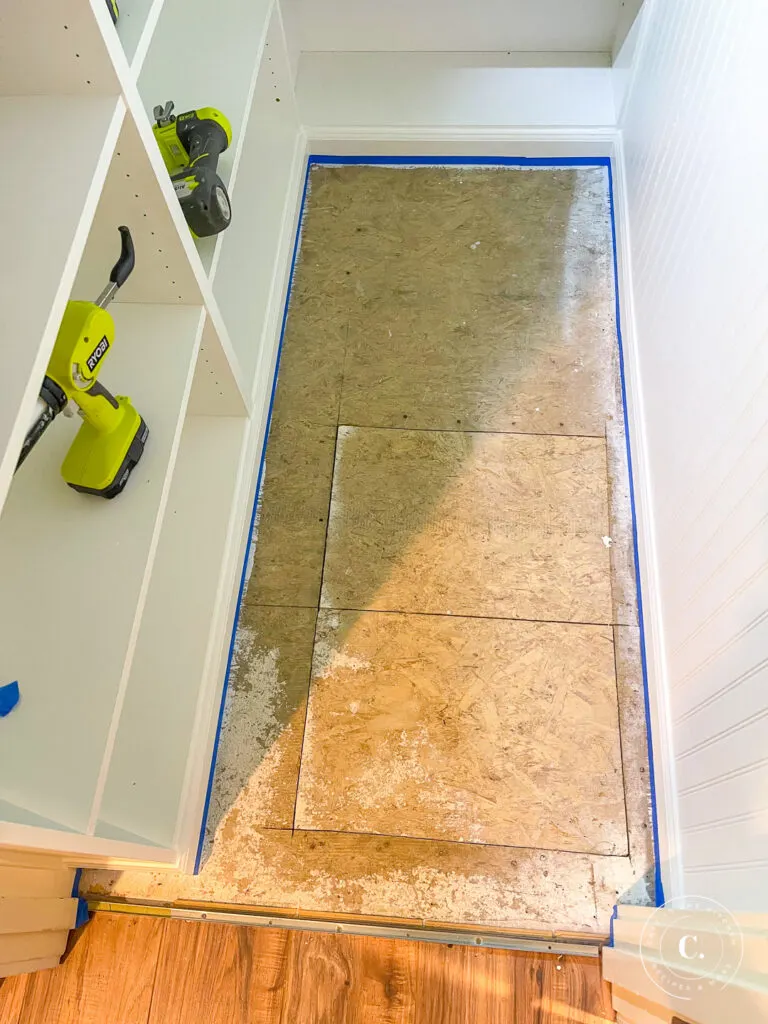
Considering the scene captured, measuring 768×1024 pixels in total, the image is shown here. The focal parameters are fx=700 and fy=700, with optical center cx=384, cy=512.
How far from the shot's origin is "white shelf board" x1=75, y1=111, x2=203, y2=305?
102 cm

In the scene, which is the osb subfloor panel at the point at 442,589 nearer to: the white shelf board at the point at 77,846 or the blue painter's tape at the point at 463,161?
the blue painter's tape at the point at 463,161

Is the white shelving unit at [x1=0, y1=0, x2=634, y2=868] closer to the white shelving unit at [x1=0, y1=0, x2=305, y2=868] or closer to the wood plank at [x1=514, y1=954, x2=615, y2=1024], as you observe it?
the white shelving unit at [x1=0, y1=0, x2=305, y2=868]

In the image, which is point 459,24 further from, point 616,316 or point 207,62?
point 616,316

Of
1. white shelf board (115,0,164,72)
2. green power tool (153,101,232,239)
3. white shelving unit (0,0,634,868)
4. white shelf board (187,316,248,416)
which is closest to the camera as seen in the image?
white shelving unit (0,0,634,868)

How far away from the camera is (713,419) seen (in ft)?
4.00

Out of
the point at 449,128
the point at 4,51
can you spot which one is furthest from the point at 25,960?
the point at 449,128

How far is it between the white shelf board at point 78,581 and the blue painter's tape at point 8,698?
0.01 metres

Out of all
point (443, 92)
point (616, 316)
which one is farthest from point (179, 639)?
point (443, 92)

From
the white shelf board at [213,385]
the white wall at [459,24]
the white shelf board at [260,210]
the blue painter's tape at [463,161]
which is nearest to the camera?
the white shelf board at [213,385]

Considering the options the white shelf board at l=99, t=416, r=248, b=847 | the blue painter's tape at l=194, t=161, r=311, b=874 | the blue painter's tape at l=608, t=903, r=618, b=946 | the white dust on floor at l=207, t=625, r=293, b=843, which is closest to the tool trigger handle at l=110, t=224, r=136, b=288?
the white shelf board at l=99, t=416, r=248, b=847

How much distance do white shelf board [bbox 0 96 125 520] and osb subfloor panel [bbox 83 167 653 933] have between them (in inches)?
36.2

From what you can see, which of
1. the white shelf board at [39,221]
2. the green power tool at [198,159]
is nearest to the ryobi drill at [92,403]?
the white shelf board at [39,221]

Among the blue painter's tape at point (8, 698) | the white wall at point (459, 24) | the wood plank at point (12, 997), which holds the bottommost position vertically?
the wood plank at point (12, 997)

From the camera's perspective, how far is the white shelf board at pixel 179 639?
4.33ft
